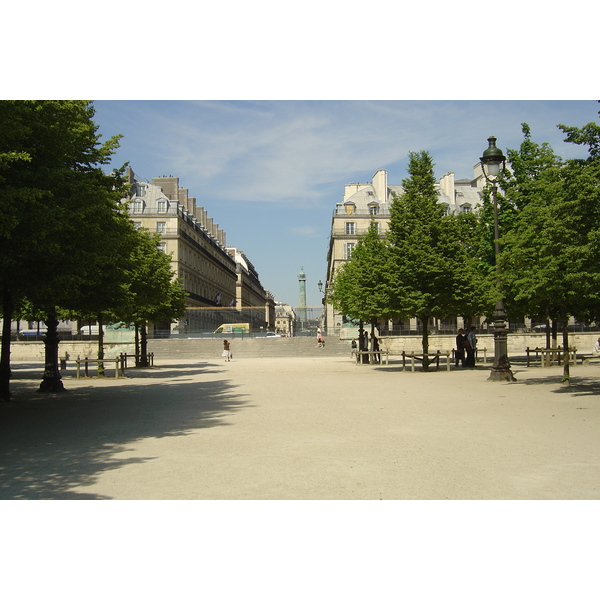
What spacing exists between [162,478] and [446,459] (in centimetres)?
328

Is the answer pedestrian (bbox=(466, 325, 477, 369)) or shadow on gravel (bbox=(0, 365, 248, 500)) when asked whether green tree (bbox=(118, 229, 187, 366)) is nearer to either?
shadow on gravel (bbox=(0, 365, 248, 500))

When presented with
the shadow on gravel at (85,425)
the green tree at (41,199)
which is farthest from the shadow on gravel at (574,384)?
the green tree at (41,199)

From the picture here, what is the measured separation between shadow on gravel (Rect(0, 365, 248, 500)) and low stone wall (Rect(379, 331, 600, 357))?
32.3 m

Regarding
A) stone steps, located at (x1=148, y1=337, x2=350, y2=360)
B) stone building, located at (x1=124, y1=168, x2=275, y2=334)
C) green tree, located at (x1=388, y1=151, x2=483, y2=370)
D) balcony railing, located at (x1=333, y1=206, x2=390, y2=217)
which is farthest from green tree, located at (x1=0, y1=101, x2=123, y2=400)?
balcony railing, located at (x1=333, y1=206, x2=390, y2=217)

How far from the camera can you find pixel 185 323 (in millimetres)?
70938

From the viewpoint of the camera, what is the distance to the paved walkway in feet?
21.0

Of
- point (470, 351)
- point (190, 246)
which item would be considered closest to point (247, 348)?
point (190, 246)

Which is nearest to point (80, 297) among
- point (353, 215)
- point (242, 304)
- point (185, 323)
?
point (185, 323)

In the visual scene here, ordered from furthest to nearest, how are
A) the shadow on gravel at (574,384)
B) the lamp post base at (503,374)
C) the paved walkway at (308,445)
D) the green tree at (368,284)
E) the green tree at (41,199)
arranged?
the green tree at (368,284) < the lamp post base at (503,374) < the shadow on gravel at (574,384) < the green tree at (41,199) < the paved walkway at (308,445)

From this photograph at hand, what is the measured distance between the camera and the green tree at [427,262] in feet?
77.7

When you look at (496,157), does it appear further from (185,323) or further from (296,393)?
(185,323)

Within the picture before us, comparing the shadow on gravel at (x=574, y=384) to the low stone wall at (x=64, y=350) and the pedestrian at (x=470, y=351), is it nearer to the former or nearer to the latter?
the pedestrian at (x=470, y=351)

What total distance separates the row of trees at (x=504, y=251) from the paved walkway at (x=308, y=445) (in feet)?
9.47

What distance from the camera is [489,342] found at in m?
50.2
